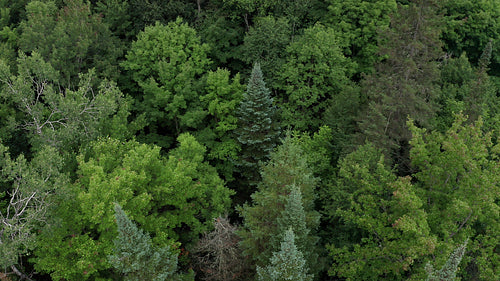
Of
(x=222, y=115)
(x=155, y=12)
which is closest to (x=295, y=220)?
(x=222, y=115)

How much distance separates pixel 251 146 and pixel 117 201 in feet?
40.2

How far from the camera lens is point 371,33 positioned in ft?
113

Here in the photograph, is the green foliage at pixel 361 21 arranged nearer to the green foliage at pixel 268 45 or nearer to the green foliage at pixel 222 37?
the green foliage at pixel 268 45

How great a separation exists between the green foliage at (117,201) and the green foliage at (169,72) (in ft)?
18.0

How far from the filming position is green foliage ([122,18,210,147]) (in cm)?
3162

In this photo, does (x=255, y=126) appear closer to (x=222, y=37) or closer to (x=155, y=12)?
(x=222, y=37)

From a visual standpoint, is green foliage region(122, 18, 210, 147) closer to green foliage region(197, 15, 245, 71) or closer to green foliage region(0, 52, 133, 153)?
green foliage region(197, 15, 245, 71)

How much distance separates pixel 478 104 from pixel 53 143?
28641mm

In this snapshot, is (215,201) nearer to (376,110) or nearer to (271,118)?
(271,118)

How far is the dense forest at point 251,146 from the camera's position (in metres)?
20.5

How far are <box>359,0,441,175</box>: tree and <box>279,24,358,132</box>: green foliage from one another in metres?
5.49

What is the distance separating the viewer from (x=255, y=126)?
29406mm

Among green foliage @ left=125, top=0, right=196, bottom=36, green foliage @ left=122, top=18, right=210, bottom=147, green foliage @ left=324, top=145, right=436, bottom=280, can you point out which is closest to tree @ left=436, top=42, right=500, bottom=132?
green foliage @ left=324, top=145, right=436, bottom=280

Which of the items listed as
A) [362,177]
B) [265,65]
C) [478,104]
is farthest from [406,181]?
[265,65]
